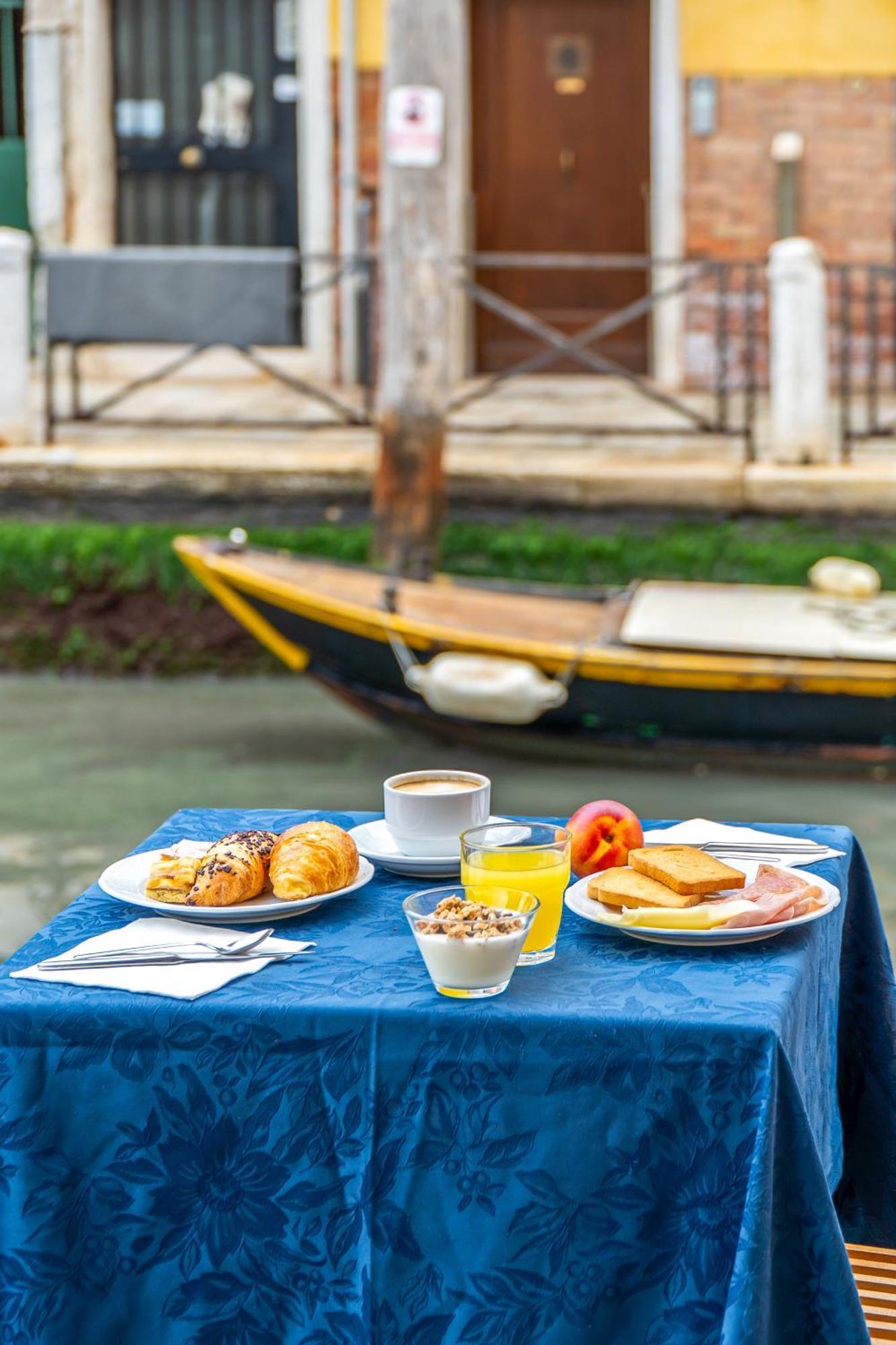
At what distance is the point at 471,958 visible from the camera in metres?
1.62

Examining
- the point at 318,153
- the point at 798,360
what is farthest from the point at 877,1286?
the point at 318,153

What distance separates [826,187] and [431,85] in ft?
11.3

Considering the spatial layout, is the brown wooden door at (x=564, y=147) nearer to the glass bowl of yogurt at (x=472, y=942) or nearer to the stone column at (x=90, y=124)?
the stone column at (x=90, y=124)

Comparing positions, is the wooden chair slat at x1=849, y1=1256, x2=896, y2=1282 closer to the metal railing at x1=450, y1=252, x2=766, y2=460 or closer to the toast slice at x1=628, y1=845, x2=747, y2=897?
the toast slice at x1=628, y1=845, x2=747, y2=897

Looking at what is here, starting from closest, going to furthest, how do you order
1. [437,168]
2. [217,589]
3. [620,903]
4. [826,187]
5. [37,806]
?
[620,903] < [37,806] < [217,589] < [437,168] < [826,187]

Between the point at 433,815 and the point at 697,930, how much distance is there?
1.22 feet

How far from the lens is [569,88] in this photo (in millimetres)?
10320

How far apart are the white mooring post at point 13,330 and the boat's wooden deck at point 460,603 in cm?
→ 210

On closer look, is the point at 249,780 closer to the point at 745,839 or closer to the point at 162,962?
the point at 745,839

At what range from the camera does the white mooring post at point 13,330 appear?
806 cm

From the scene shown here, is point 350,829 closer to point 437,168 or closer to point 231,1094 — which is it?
point 231,1094

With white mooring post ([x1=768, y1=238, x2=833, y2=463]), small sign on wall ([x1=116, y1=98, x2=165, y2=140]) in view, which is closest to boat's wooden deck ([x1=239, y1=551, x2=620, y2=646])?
white mooring post ([x1=768, y1=238, x2=833, y2=463])

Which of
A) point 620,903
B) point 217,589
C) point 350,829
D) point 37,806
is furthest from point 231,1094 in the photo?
point 217,589

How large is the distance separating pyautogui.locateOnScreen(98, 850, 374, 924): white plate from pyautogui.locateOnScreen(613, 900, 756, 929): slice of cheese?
0.32 meters
